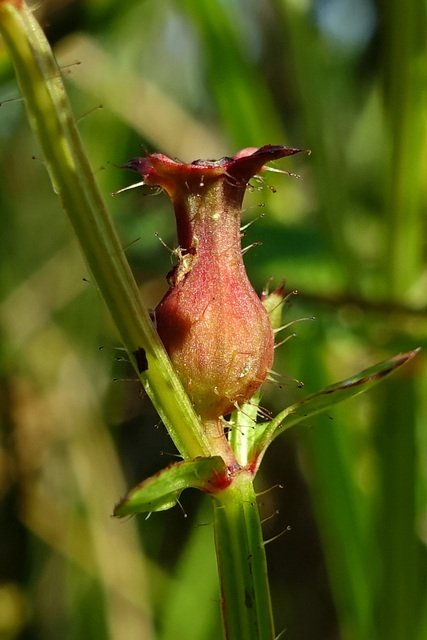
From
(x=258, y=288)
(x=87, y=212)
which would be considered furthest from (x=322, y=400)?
(x=258, y=288)

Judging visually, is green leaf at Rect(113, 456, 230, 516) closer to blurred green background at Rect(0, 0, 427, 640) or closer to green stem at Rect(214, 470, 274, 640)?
green stem at Rect(214, 470, 274, 640)

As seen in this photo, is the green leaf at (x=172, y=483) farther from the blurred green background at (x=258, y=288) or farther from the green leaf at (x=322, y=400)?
the blurred green background at (x=258, y=288)

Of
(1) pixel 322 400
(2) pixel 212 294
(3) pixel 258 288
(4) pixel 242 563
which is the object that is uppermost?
(3) pixel 258 288

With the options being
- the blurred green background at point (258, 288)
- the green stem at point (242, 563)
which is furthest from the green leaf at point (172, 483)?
the blurred green background at point (258, 288)

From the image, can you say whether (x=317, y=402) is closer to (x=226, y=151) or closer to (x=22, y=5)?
(x=22, y=5)

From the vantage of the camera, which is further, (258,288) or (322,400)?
(258,288)

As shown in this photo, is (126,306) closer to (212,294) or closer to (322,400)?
(212,294)

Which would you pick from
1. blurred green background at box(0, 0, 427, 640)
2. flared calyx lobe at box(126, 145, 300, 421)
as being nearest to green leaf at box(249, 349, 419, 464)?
flared calyx lobe at box(126, 145, 300, 421)

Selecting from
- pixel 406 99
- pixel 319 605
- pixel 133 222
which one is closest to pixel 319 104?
pixel 406 99

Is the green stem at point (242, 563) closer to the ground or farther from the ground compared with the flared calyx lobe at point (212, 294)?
closer to the ground
